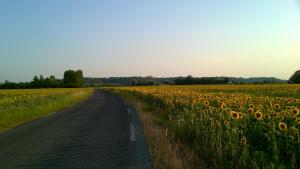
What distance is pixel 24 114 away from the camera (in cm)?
2309

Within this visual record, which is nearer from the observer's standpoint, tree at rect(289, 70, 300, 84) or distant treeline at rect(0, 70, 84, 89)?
tree at rect(289, 70, 300, 84)

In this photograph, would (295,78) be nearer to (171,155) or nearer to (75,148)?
(75,148)

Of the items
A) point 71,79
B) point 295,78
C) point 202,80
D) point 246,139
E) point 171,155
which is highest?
point 71,79

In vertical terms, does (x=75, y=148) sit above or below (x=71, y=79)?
below

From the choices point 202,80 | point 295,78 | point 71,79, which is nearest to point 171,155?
point 295,78

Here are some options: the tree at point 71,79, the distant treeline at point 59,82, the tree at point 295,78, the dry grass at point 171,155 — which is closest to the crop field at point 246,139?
the dry grass at point 171,155

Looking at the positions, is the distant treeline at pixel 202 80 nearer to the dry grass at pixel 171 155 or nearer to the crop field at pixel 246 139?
the dry grass at pixel 171 155

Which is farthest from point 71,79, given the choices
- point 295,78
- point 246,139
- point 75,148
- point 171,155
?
point 246,139

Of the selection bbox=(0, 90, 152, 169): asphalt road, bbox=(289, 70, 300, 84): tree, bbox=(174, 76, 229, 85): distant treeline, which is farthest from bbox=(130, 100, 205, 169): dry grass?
bbox=(174, 76, 229, 85): distant treeline

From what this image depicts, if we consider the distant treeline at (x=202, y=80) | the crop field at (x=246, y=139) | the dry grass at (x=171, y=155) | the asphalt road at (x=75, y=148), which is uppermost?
the distant treeline at (x=202, y=80)

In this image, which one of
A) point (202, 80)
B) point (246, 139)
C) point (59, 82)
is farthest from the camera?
point (59, 82)

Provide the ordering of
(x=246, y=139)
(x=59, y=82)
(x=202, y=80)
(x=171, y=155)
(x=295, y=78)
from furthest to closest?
(x=59, y=82) < (x=202, y=80) < (x=295, y=78) < (x=171, y=155) < (x=246, y=139)

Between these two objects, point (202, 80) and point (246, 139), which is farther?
point (202, 80)

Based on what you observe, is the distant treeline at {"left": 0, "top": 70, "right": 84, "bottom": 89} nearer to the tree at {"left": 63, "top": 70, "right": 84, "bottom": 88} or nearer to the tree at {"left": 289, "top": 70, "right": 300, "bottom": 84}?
the tree at {"left": 63, "top": 70, "right": 84, "bottom": 88}
